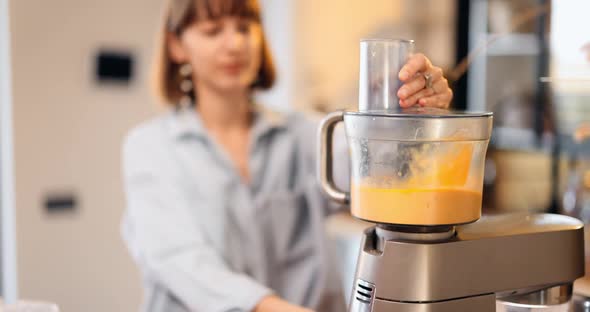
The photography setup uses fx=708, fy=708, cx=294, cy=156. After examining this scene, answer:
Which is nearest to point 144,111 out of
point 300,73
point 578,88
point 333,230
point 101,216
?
point 101,216

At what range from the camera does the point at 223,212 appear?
134cm

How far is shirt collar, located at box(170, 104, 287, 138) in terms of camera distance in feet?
4.41

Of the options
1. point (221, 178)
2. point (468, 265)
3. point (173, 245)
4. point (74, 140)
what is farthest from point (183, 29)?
→ point (74, 140)

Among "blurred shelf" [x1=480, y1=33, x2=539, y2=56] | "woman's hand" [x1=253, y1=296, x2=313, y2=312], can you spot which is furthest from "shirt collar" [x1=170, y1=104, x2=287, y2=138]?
"blurred shelf" [x1=480, y1=33, x2=539, y2=56]

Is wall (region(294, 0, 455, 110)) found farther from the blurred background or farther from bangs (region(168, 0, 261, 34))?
bangs (region(168, 0, 261, 34))

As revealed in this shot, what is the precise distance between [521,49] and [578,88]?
47 centimetres

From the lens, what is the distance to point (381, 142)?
0.75 m

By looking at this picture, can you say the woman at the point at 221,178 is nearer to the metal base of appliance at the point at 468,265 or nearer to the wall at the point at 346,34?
the metal base of appliance at the point at 468,265

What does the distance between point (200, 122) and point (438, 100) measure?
675 mm

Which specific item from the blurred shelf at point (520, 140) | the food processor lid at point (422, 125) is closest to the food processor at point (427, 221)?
the food processor lid at point (422, 125)

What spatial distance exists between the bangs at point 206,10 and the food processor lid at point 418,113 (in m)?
0.59

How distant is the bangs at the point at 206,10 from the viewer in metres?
1.29

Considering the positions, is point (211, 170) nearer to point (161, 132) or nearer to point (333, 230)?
point (161, 132)

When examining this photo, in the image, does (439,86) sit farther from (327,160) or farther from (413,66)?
(327,160)
